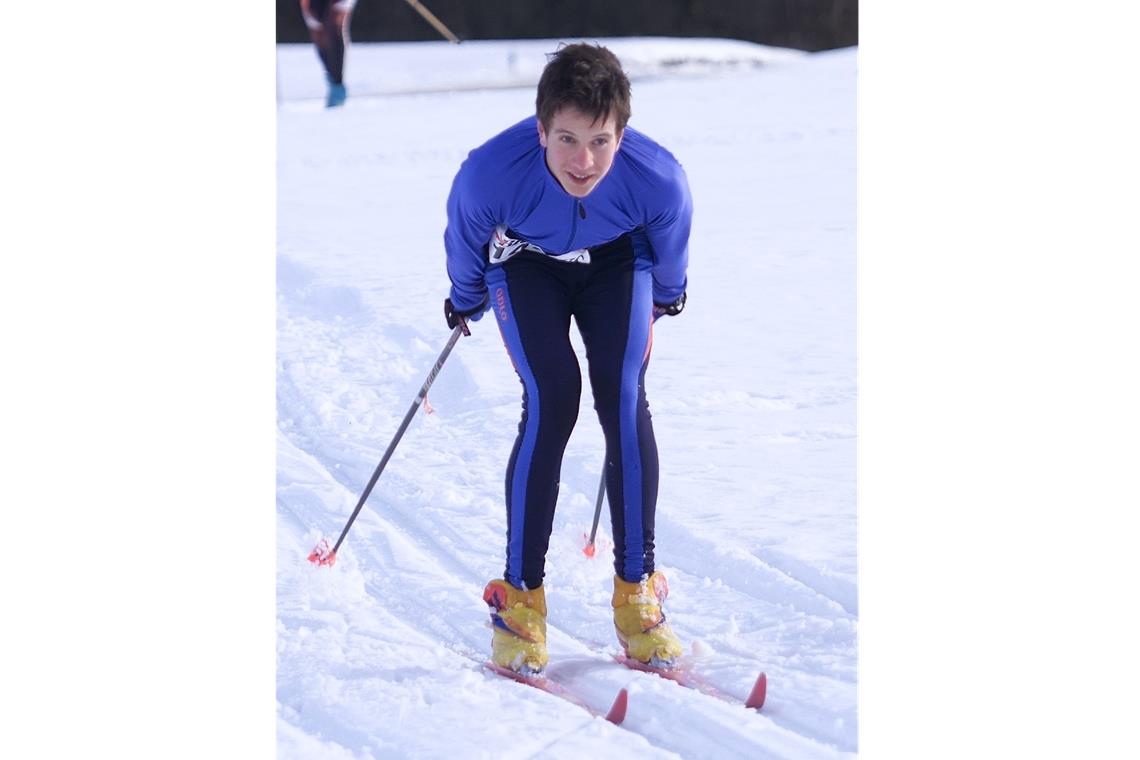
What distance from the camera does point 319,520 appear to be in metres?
3.44

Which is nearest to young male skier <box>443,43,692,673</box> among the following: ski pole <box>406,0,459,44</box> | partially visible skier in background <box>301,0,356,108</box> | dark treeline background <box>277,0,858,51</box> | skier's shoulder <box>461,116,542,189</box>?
skier's shoulder <box>461,116,542,189</box>

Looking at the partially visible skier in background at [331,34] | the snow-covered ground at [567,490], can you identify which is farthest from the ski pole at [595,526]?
the partially visible skier in background at [331,34]

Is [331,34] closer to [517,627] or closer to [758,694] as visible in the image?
[517,627]

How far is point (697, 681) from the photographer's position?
261 centimetres

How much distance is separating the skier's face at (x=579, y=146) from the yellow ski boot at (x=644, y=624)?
28.5 inches

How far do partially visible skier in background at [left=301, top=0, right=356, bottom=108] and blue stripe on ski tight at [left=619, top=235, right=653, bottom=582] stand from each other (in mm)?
6686

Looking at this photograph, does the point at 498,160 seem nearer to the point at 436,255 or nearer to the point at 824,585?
the point at 824,585

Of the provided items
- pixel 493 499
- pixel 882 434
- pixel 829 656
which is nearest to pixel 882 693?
pixel 829 656

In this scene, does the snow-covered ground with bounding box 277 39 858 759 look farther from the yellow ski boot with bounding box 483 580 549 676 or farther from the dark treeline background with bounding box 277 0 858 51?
the dark treeline background with bounding box 277 0 858 51

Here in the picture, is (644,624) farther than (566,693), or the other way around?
(644,624)

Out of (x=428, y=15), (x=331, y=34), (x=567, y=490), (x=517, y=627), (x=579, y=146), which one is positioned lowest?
(x=567, y=490)

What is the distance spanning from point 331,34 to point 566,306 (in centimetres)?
692

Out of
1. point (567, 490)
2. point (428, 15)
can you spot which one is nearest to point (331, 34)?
point (428, 15)
